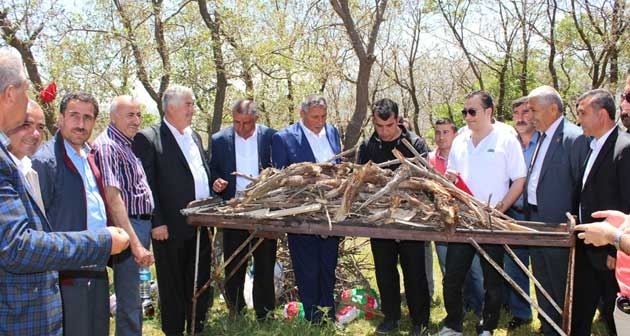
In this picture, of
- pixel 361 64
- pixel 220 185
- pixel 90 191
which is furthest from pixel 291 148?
pixel 361 64

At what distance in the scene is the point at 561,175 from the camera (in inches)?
163

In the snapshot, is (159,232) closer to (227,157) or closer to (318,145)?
(227,157)

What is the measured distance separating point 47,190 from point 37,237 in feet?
4.10

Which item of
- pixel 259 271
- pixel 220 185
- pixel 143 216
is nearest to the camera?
pixel 143 216

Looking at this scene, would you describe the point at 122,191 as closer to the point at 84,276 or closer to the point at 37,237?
the point at 84,276

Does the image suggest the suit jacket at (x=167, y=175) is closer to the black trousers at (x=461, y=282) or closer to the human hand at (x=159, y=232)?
the human hand at (x=159, y=232)

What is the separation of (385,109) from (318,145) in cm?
82

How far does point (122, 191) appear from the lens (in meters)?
3.98

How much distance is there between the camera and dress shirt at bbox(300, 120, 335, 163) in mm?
5086

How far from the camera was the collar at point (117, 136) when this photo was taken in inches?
159

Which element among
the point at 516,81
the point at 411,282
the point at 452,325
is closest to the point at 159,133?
the point at 411,282

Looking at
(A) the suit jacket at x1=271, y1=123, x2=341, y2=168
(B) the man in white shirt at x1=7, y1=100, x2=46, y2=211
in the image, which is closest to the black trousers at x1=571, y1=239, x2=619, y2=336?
(A) the suit jacket at x1=271, y1=123, x2=341, y2=168

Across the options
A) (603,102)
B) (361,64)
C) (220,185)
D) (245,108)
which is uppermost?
(361,64)

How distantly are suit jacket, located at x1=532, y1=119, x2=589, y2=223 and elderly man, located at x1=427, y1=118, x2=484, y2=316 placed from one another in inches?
42.6
